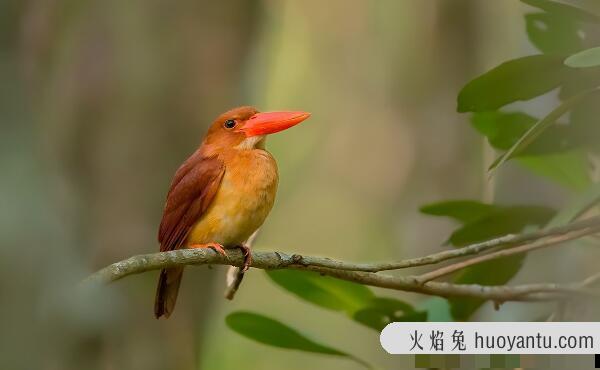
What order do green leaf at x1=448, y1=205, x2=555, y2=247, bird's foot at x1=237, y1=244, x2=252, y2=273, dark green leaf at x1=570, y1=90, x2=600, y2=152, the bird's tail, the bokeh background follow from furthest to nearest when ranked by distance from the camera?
the bird's tail, green leaf at x1=448, y1=205, x2=555, y2=247, bird's foot at x1=237, y1=244, x2=252, y2=273, dark green leaf at x1=570, y1=90, x2=600, y2=152, the bokeh background

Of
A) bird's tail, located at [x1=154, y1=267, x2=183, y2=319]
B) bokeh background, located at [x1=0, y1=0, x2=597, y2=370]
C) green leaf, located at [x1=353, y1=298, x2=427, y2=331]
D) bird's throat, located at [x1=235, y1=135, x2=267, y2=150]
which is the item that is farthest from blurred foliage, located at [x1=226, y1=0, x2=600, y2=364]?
bird's throat, located at [x1=235, y1=135, x2=267, y2=150]

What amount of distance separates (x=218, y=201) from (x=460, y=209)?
0.41 m

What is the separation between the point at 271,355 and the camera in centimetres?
231

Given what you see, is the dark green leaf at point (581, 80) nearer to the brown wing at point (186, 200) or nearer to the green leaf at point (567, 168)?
the green leaf at point (567, 168)

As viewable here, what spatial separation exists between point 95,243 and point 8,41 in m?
0.89

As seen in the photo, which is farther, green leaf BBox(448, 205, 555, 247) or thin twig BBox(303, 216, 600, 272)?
green leaf BBox(448, 205, 555, 247)

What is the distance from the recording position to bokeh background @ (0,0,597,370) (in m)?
0.54

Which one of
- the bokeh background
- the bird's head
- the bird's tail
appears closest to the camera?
the bokeh background

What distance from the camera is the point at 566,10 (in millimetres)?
1065

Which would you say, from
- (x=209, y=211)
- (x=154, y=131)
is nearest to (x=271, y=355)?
(x=154, y=131)

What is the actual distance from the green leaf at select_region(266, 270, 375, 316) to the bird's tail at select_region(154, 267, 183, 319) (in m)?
0.22

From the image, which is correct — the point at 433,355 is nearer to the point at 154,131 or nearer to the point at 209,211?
the point at 209,211

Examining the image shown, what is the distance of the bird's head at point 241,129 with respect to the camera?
63.4 inches
